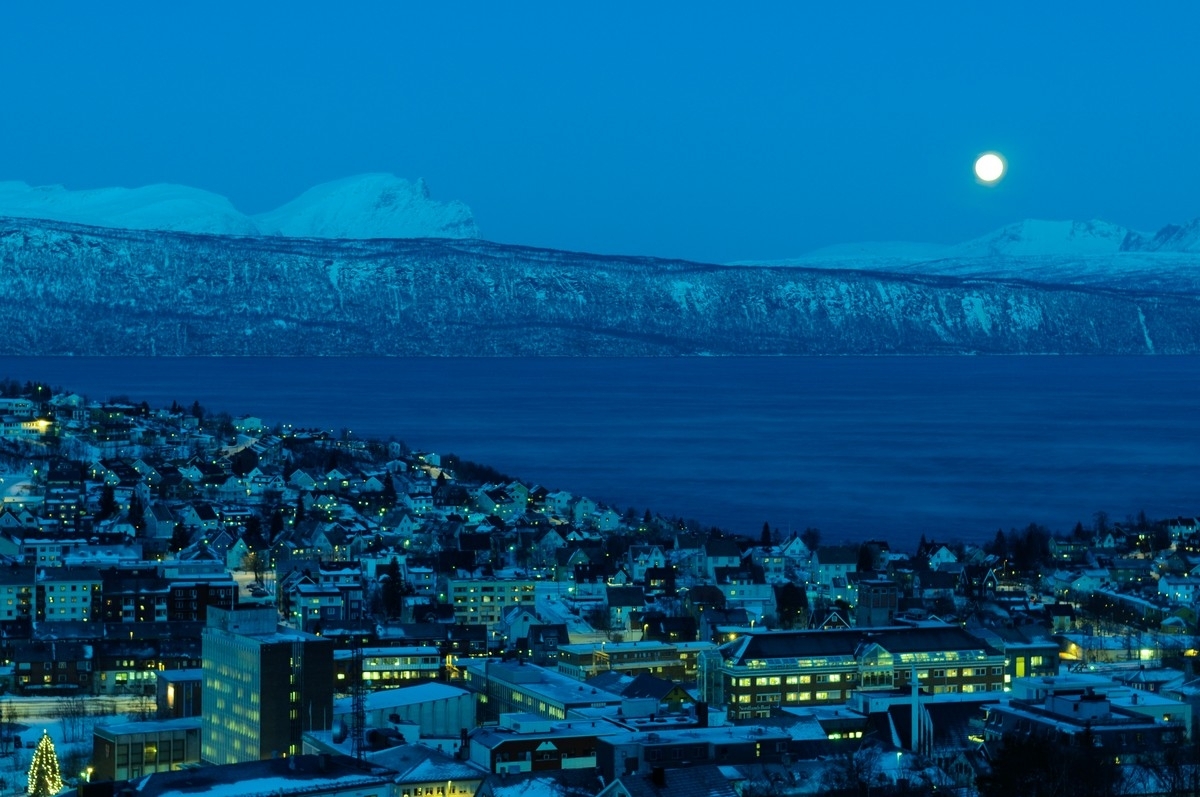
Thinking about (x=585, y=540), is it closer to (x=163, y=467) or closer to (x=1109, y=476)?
(x=163, y=467)

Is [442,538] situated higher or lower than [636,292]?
lower

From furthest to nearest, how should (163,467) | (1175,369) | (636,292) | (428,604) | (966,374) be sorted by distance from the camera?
(636,292) → (1175,369) → (966,374) → (163,467) → (428,604)

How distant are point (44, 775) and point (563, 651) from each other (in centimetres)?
596

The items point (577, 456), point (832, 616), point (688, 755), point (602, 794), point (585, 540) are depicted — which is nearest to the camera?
point (602, 794)

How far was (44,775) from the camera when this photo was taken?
37.9 ft

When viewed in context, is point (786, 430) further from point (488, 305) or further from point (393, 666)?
point (488, 305)

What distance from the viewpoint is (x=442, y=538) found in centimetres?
2566

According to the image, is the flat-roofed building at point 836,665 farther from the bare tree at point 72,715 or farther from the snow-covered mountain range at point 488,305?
the snow-covered mountain range at point 488,305

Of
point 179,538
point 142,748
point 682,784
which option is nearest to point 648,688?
point 142,748

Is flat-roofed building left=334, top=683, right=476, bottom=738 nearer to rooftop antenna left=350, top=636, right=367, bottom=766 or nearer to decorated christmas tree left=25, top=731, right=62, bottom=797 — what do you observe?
rooftop antenna left=350, top=636, right=367, bottom=766

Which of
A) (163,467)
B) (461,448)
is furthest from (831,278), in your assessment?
(163,467)

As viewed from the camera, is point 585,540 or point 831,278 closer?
point 585,540

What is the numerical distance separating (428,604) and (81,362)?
8936cm

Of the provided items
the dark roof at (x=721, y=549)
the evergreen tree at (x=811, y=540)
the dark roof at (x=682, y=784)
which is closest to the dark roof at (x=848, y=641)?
the dark roof at (x=682, y=784)
